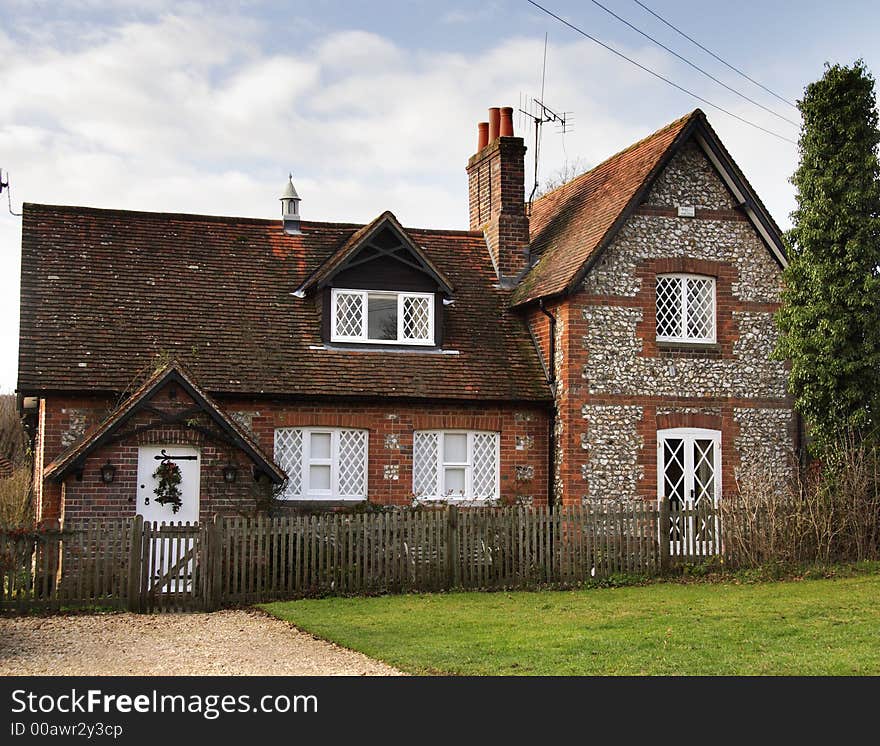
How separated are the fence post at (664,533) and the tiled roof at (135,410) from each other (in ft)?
21.7

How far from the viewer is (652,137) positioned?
2370cm

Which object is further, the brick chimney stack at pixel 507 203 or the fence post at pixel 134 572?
the brick chimney stack at pixel 507 203

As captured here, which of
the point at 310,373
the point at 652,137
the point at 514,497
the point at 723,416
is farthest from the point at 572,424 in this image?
the point at 652,137

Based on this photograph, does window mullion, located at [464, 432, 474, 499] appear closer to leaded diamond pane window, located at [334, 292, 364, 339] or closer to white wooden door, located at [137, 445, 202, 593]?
leaded diamond pane window, located at [334, 292, 364, 339]

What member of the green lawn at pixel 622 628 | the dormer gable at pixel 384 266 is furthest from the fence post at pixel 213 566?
the dormer gable at pixel 384 266

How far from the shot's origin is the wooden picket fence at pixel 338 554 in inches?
640

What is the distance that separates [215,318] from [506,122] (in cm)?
835

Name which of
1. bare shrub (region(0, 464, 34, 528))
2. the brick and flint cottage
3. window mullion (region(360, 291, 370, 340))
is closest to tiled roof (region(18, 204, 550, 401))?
the brick and flint cottage

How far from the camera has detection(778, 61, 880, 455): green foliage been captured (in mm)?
20672

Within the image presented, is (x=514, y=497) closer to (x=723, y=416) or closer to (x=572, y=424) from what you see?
(x=572, y=424)

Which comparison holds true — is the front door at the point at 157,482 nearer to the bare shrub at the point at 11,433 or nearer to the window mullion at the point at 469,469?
the window mullion at the point at 469,469

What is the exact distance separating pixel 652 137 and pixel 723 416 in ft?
20.1

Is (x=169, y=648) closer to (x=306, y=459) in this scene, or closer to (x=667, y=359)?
(x=306, y=459)

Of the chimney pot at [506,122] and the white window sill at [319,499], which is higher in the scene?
the chimney pot at [506,122]
